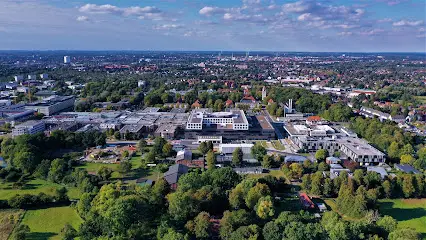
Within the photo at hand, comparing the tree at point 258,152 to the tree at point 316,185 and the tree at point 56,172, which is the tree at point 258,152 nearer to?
the tree at point 316,185

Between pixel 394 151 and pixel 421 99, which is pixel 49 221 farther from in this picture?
pixel 421 99

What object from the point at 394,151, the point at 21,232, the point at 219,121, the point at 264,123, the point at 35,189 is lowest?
the point at 35,189

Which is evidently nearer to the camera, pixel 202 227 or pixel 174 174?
pixel 202 227

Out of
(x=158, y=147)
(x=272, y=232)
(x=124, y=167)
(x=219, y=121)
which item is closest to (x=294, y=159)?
(x=158, y=147)

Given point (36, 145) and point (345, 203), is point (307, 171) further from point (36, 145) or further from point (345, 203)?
point (36, 145)

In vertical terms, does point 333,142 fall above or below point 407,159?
above

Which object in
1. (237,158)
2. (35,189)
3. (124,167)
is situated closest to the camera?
(35,189)

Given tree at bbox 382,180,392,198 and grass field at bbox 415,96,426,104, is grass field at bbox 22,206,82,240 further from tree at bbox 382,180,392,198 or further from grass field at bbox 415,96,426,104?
grass field at bbox 415,96,426,104
